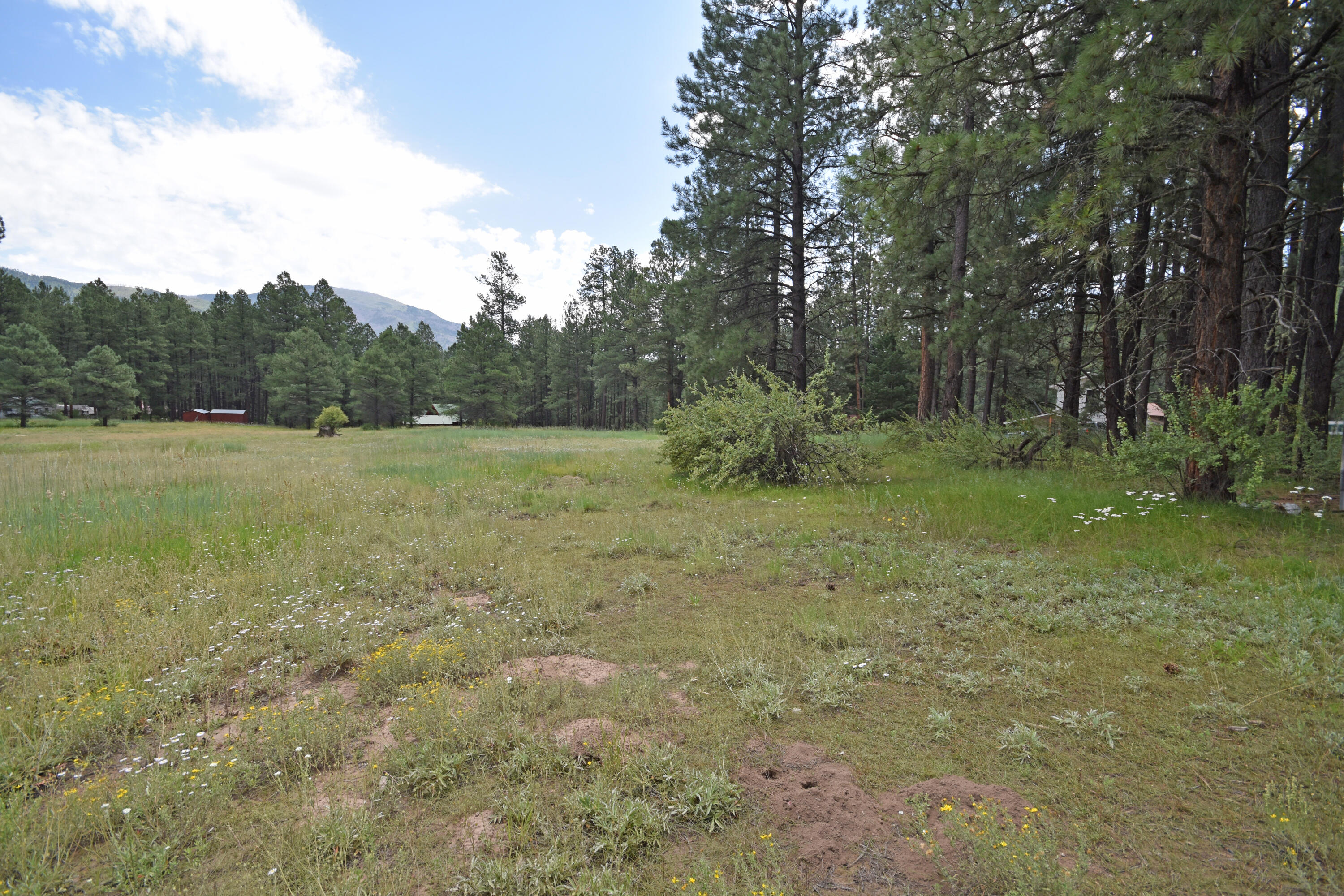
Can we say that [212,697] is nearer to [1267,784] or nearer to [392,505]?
[1267,784]

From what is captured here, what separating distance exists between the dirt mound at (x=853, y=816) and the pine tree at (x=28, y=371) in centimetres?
5238

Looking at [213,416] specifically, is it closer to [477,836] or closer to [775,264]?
[775,264]

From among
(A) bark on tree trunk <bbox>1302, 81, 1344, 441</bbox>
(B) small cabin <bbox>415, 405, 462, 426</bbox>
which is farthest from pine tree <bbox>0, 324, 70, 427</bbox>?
(A) bark on tree trunk <bbox>1302, 81, 1344, 441</bbox>

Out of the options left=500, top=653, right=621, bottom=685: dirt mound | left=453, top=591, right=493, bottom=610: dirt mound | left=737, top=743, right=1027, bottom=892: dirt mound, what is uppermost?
left=737, top=743, right=1027, bottom=892: dirt mound

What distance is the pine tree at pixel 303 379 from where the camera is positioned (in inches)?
1932

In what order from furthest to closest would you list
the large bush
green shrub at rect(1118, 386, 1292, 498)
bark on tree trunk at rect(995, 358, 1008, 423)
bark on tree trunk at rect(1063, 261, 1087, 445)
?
1. bark on tree trunk at rect(995, 358, 1008, 423)
2. bark on tree trunk at rect(1063, 261, 1087, 445)
3. the large bush
4. green shrub at rect(1118, 386, 1292, 498)

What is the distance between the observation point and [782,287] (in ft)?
58.4

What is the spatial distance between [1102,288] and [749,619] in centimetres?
1081

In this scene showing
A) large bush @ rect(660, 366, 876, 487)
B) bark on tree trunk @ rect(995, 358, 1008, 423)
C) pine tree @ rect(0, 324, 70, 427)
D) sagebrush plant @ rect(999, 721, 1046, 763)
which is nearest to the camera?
sagebrush plant @ rect(999, 721, 1046, 763)

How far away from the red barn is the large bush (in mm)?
64801

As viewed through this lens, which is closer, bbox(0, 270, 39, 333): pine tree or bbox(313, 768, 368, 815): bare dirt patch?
bbox(313, 768, 368, 815): bare dirt patch

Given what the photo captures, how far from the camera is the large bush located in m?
10.5

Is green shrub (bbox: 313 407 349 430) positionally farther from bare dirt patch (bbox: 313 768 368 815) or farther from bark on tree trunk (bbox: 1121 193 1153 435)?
bark on tree trunk (bbox: 1121 193 1153 435)

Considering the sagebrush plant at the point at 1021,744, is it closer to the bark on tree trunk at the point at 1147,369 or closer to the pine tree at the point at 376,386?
the bark on tree trunk at the point at 1147,369
